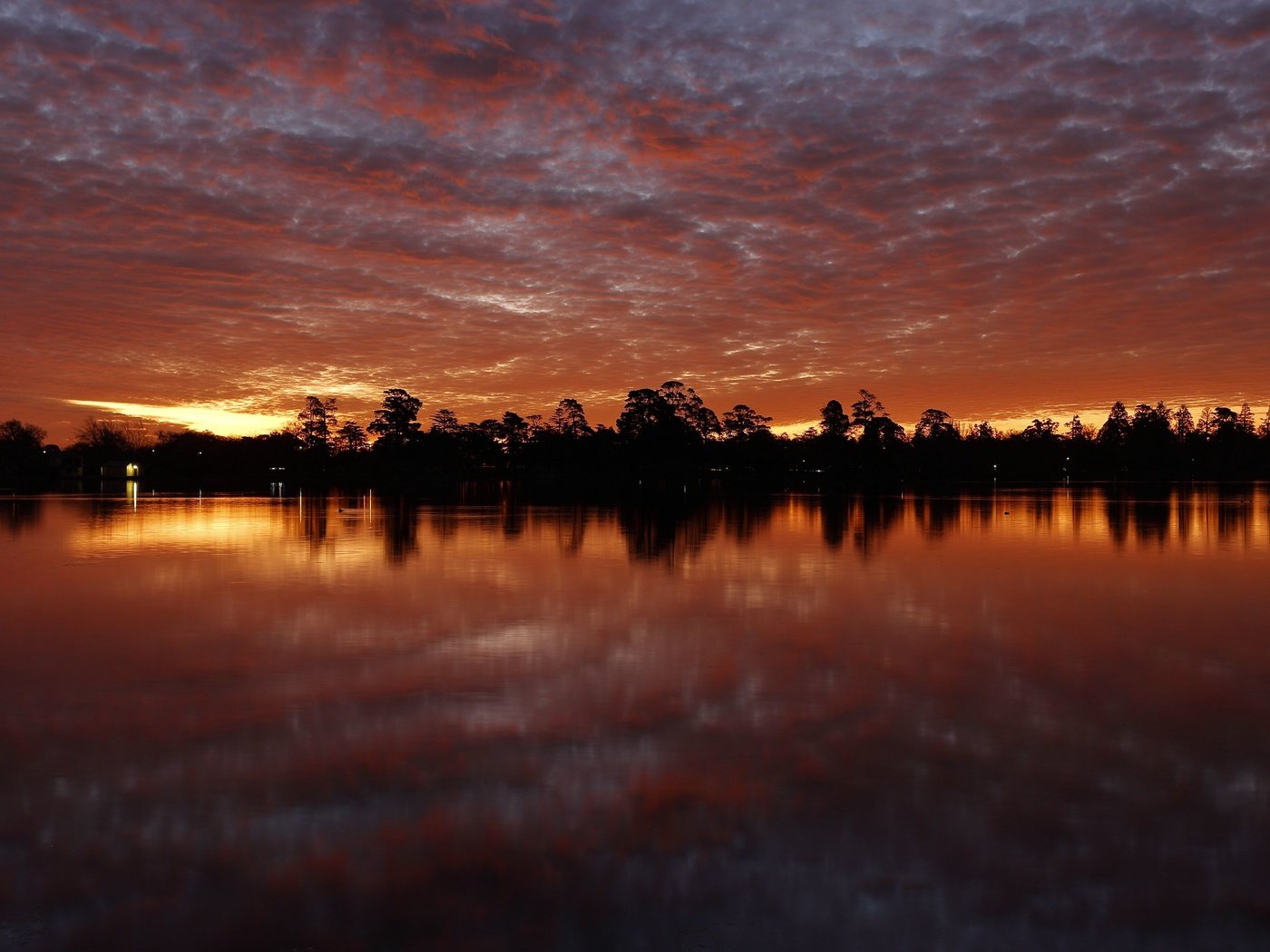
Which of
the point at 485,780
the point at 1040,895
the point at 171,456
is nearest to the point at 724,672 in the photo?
the point at 485,780

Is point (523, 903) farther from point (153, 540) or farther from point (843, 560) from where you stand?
point (153, 540)

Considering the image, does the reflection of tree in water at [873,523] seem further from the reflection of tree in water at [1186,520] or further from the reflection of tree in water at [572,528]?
the reflection of tree in water at [1186,520]

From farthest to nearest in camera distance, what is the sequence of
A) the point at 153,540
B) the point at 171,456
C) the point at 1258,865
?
1. the point at 171,456
2. the point at 153,540
3. the point at 1258,865

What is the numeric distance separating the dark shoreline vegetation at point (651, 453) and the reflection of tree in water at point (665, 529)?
83429 mm

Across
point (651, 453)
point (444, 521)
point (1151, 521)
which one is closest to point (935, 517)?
point (1151, 521)

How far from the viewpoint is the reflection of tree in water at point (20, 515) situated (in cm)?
3394

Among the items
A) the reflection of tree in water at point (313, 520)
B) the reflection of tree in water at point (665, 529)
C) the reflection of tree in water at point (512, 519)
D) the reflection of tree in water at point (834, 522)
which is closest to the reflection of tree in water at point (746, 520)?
the reflection of tree in water at point (665, 529)

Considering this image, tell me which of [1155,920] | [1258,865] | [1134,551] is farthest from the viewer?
[1134,551]

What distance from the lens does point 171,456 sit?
571ft

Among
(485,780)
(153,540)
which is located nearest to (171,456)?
(153,540)

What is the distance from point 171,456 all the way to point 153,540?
533 ft

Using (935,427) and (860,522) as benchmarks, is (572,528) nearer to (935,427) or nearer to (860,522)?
(860,522)

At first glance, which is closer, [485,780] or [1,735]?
[485,780]

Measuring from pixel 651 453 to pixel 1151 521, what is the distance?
98.7 metres
